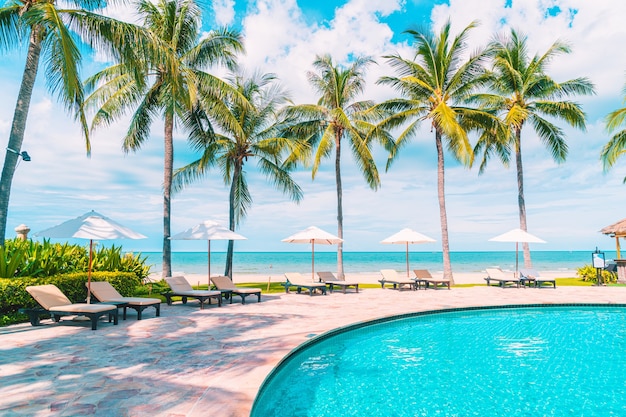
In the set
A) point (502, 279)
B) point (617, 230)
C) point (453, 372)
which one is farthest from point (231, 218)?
point (617, 230)

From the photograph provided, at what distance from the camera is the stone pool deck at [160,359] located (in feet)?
12.7

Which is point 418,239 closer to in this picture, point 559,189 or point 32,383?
point 32,383

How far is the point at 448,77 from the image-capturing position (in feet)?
60.2

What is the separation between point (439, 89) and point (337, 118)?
4783 mm

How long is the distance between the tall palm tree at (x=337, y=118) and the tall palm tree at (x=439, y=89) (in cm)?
122

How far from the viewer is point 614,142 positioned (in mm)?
20438

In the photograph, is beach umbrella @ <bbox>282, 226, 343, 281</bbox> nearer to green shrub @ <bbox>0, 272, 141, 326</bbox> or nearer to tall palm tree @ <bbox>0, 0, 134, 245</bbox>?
green shrub @ <bbox>0, 272, 141, 326</bbox>

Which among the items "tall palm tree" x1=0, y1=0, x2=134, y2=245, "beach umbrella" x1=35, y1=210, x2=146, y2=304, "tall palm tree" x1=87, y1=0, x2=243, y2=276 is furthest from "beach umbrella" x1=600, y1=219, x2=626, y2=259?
"tall palm tree" x1=0, y1=0, x2=134, y2=245

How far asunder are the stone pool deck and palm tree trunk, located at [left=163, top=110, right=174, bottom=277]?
4.78 meters

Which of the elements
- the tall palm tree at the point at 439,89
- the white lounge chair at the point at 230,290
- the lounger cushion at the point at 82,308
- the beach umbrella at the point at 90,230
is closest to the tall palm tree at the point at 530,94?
the tall palm tree at the point at 439,89

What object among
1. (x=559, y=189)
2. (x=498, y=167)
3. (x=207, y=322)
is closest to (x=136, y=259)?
(x=207, y=322)

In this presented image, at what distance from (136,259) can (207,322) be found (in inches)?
264

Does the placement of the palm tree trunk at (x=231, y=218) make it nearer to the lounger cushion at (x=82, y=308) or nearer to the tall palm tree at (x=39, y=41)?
the tall palm tree at (x=39, y=41)

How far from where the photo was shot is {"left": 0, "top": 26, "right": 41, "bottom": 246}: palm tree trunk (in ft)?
30.2
